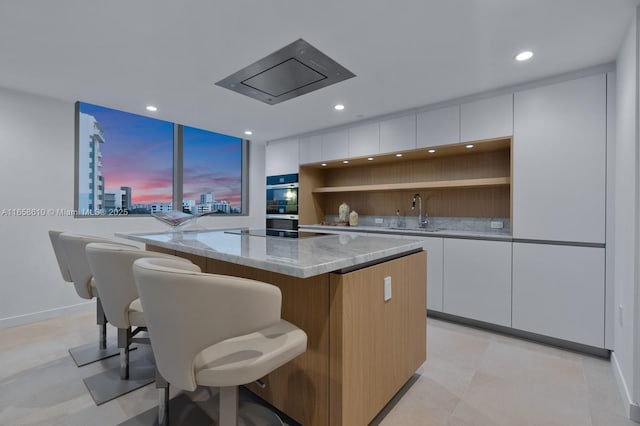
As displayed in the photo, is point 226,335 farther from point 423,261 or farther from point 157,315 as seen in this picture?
point 423,261

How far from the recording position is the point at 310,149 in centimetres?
456

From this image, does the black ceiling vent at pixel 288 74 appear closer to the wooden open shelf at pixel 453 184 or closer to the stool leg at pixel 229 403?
the wooden open shelf at pixel 453 184

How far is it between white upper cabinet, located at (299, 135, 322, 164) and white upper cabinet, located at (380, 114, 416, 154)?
1049 mm

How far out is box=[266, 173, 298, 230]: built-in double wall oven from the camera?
4.76 meters

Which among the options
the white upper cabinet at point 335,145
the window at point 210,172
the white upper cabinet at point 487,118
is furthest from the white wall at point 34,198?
the white upper cabinet at point 487,118

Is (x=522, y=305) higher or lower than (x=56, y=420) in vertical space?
higher

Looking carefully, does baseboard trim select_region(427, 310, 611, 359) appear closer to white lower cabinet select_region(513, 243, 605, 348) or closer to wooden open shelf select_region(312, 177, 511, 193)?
white lower cabinet select_region(513, 243, 605, 348)

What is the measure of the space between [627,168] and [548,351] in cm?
160

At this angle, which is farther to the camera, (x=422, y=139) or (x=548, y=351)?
(x=422, y=139)

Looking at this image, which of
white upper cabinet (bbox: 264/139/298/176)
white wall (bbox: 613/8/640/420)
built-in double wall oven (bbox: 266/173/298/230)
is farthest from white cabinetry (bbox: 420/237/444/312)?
white upper cabinet (bbox: 264/139/298/176)

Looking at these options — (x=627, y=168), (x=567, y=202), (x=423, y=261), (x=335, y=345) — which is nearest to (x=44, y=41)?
(x=335, y=345)

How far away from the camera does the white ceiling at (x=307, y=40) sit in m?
1.80

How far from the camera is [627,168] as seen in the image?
1901 mm

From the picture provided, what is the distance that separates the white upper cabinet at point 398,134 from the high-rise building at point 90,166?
369 centimetres
